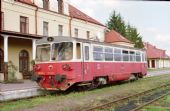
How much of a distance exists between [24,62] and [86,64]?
41.0 ft

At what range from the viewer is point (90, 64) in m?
A: 18.6

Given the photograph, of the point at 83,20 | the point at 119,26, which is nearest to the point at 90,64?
the point at 83,20

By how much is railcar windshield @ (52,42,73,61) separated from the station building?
6.13m

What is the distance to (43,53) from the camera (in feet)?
60.9

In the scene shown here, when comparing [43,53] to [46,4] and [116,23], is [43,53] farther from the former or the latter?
[116,23]

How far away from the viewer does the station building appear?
2678 centimetres

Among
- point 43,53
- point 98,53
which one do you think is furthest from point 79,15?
point 43,53

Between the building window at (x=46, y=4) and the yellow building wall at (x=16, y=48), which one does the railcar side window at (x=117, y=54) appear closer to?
the yellow building wall at (x=16, y=48)

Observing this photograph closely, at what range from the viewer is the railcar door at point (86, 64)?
18.0 metres

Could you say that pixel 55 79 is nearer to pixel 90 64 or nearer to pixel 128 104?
pixel 90 64

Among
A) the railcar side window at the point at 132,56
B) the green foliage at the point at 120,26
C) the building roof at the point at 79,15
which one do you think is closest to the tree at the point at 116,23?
the green foliage at the point at 120,26

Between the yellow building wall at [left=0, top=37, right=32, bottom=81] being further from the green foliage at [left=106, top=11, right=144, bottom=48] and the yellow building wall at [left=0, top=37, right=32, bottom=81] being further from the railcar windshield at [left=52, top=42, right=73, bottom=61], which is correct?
the green foliage at [left=106, top=11, right=144, bottom=48]

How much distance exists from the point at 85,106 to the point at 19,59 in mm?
16700

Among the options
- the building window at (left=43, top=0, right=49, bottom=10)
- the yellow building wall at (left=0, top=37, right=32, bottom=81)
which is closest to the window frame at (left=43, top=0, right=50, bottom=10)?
the building window at (left=43, top=0, right=49, bottom=10)
